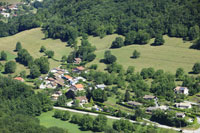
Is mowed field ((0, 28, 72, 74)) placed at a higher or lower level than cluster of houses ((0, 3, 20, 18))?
lower

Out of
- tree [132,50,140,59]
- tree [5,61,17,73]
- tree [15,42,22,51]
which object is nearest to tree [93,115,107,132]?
tree [132,50,140,59]

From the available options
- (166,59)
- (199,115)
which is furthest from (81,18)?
(199,115)

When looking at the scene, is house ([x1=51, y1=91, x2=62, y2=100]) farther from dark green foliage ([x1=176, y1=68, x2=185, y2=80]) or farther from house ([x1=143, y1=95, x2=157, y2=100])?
dark green foliage ([x1=176, y1=68, x2=185, y2=80])

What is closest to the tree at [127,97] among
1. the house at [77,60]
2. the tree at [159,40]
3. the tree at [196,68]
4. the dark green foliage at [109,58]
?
the tree at [196,68]

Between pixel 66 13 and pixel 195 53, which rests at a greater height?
pixel 66 13

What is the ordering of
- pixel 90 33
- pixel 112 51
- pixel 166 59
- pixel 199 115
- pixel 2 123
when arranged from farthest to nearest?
pixel 90 33
pixel 112 51
pixel 166 59
pixel 199 115
pixel 2 123

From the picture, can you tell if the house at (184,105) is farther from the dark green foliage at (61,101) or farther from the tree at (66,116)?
the dark green foliage at (61,101)

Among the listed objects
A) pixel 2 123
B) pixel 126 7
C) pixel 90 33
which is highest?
pixel 126 7

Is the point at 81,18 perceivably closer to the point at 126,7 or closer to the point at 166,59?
the point at 126,7
